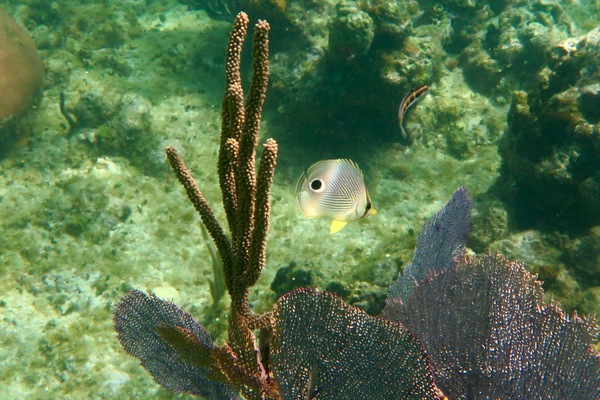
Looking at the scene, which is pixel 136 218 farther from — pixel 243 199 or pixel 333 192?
pixel 243 199

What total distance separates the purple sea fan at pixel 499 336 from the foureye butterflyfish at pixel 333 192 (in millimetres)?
745

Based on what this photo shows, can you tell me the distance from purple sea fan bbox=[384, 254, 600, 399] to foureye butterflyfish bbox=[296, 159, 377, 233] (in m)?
0.74

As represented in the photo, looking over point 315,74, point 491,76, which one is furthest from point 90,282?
point 491,76

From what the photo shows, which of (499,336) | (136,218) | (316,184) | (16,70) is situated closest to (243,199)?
(316,184)

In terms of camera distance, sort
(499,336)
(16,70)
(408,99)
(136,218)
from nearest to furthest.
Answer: (499,336), (408,99), (136,218), (16,70)

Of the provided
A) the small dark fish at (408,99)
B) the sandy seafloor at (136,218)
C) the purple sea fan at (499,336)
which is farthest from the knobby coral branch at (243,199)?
the small dark fish at (408,99)

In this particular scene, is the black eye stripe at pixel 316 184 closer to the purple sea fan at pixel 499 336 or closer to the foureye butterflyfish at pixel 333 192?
the foureye butterflyfish at pixel 333 192

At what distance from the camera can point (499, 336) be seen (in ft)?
8.52

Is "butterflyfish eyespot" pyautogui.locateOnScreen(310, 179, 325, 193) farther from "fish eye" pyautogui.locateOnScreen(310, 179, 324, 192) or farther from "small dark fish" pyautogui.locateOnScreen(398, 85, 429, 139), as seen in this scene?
"small dark fish" pyautogui.locateOnScreen(398, 85, 429, 139)

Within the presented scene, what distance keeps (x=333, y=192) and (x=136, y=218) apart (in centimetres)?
438

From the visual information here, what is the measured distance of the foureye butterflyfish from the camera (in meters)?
2.87

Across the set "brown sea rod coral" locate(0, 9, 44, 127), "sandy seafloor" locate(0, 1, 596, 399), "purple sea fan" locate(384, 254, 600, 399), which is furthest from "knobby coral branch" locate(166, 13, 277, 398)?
"brown sea rod coral" locate(0, 9, 44, 127)

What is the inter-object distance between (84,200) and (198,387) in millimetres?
4590

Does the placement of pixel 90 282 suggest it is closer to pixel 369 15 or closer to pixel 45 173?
pixel 45 173
